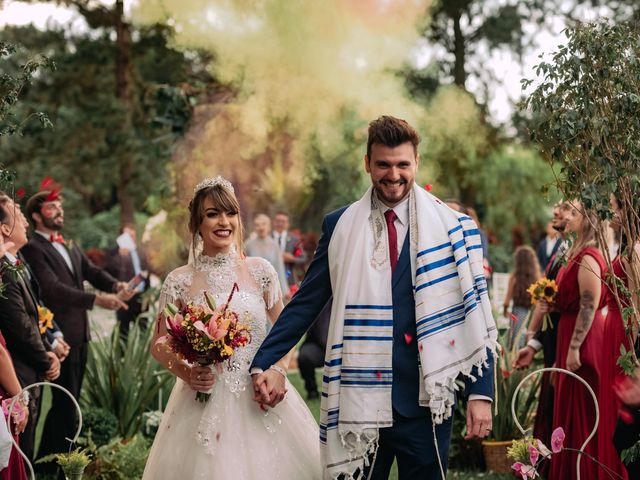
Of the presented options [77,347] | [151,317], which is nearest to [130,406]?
[77,347]

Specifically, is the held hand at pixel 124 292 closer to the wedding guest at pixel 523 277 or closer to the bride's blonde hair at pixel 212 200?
the bride's blonde hair at pixel 212 200

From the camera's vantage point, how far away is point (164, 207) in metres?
16.2

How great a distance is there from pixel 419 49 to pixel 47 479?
835 inches

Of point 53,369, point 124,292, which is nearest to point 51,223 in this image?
point 124,292

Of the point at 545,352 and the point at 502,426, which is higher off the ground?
the point at 545,352

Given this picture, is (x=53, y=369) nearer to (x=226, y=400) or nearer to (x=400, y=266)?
(x=226, y=400)

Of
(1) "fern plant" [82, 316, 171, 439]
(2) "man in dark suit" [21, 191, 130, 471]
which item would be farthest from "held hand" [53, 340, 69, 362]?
(1) "fern plant" [82, 316, 171, 439]

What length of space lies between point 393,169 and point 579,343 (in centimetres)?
265

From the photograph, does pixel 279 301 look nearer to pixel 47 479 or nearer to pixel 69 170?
pixel 47 479

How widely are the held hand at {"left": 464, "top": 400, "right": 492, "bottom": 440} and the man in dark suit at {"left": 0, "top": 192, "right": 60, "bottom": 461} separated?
2.95 m

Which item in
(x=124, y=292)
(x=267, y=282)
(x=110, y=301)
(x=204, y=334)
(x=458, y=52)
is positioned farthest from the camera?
(x=458, y=52)

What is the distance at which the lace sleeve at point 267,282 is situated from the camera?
518cm

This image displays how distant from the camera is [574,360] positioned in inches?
237

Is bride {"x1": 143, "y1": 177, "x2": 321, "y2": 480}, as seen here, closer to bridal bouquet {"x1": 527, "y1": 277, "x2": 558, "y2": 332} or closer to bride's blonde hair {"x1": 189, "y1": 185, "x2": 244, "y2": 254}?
bride's blonde hair {"x1": 189, "y1": 185, "x2": 244, "y2": 254}
